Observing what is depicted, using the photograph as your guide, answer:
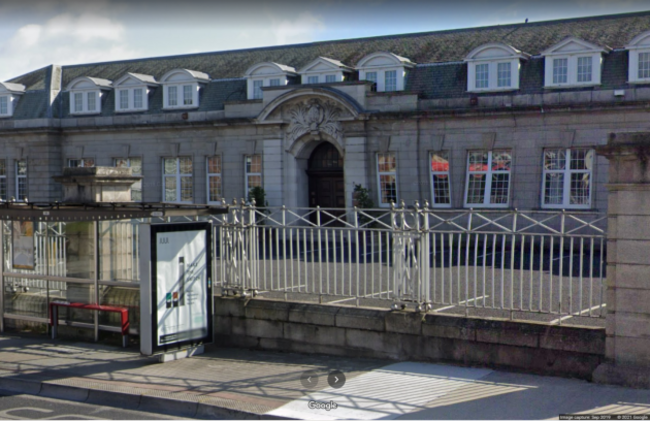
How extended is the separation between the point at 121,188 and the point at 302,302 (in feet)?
16.0

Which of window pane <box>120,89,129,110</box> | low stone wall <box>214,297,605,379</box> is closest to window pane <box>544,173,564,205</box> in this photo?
low stone wall <box>214,297,605,379</box>

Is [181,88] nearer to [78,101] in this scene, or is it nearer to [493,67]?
[78,101]

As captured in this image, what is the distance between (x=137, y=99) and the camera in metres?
34.9

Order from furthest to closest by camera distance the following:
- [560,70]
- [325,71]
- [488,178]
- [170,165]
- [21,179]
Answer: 1. [21,179]
2. [170,165]
3. [325,71]
4. [488,178]
5. [560,70]

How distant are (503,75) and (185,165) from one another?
1437 cm

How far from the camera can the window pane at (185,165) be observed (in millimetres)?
33031

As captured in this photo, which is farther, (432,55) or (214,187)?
(214,187)

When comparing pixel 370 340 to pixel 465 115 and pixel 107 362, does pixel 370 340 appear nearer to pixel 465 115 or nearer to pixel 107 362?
pixel 107 362

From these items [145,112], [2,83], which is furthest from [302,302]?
[2,83]

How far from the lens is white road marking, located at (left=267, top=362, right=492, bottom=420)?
798cm

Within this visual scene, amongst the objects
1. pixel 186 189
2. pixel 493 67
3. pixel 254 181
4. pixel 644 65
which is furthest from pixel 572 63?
pixel 186 189

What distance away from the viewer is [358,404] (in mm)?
8227

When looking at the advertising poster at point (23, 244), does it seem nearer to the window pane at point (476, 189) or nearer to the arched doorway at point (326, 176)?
the window pane at point (476, 189)

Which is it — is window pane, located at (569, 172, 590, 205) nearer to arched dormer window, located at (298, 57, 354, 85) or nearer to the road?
arched dormer window, located at (298, 57, 354, 85)
